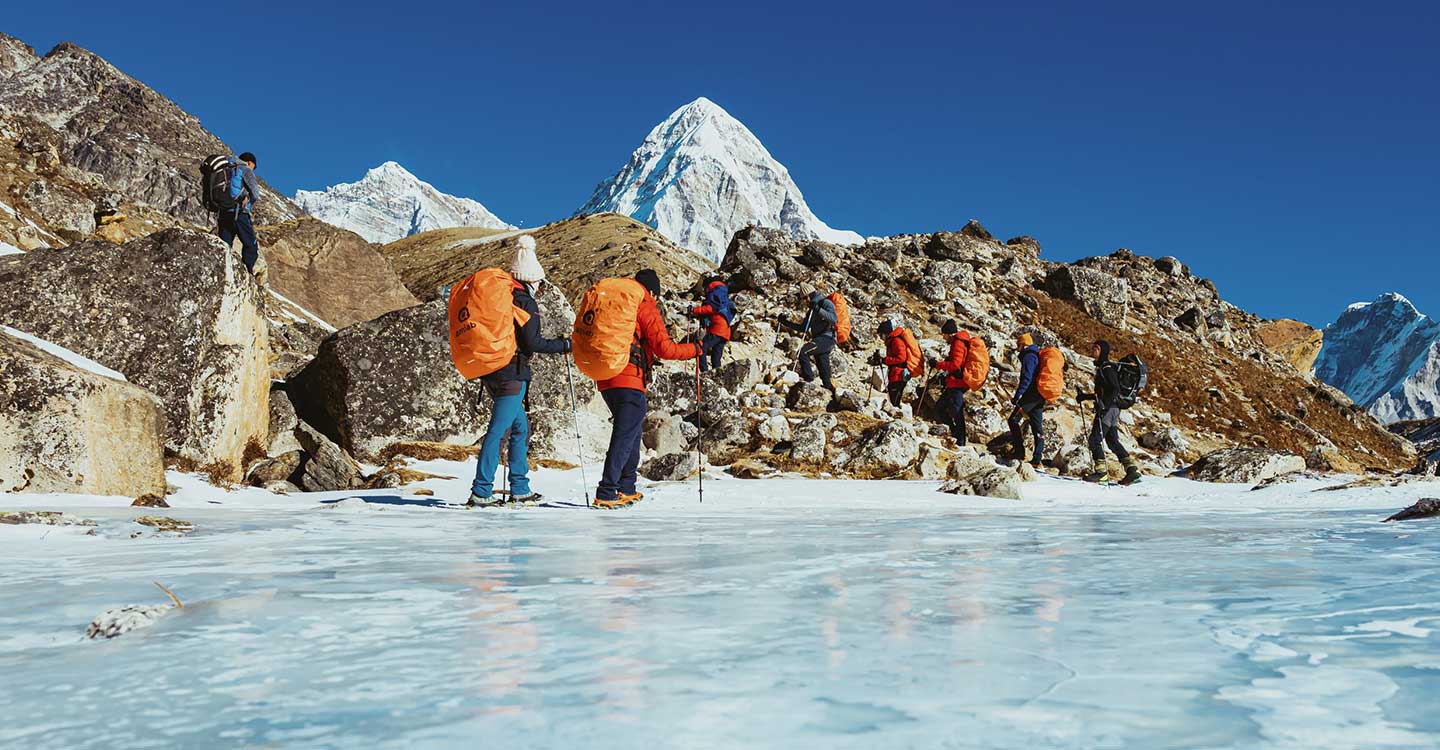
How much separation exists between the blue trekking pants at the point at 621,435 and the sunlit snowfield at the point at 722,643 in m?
3.26

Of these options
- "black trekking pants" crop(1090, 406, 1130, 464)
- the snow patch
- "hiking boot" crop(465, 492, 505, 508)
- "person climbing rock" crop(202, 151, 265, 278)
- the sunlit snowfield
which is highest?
"person climbing rock" crop(202, 151, 265, 278)

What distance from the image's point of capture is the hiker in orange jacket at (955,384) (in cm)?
1802

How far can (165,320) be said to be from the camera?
11102mm

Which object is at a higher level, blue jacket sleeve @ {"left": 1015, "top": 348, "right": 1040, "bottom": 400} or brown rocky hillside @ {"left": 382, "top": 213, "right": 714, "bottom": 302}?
brown rocky hillside @ {"left": 382, "top": 213, "right": 714, "bottom": 302}

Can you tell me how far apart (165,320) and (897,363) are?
1314 centimetres

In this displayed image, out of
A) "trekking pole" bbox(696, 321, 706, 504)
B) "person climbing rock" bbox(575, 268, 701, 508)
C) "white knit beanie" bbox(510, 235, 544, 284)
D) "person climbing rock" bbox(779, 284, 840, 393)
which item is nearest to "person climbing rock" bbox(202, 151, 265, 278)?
"white knit beanie" bbox(510, 235, 544, 284)

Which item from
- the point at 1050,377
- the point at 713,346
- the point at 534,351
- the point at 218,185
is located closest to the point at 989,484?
the point at 1050,377

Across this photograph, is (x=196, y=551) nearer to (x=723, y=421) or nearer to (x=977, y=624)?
(x=977, y=624)

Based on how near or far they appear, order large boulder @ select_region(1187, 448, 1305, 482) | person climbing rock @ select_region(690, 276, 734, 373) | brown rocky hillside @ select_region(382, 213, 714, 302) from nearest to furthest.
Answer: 1. large boulder @ select_region(1187, 448, 1305, 482)
2. person climbing rock @ select_region(690, 276, 734, 373)
3. brown rocky hillside @ select_region(382, 213, 714, 302)

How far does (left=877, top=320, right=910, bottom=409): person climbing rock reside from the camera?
1989 centimetres

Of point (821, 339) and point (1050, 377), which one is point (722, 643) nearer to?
point (1050, 377)

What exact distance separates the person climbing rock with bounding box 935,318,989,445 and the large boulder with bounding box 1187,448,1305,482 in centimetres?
418

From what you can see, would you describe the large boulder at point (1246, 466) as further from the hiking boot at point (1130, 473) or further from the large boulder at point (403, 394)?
the large boulder at point (403, 394)

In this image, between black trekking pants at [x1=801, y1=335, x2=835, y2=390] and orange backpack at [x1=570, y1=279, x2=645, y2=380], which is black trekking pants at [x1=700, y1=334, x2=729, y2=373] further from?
orange backpack at [x1=570, y1=279, x2=645, y2=380]
